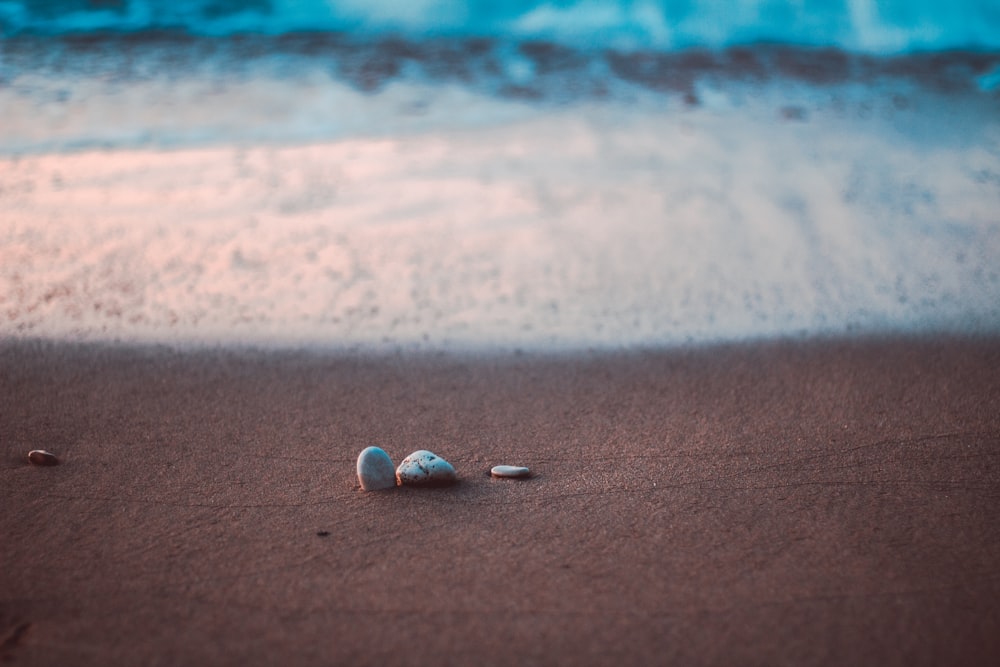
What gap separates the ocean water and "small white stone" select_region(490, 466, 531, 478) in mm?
737

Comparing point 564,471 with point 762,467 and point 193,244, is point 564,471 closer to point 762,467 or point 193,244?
point 762,467

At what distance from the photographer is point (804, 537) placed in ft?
5.32

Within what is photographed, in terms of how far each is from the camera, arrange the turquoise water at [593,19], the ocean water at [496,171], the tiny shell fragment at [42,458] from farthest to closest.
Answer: the turquoise water at [593,19]
the ocean water at [496,171]
the tiny shell fragment at [42,458]

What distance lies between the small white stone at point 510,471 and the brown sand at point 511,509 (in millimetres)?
44

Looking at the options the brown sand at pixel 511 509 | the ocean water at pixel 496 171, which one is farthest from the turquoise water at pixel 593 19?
the brown sand at pixel 511 509

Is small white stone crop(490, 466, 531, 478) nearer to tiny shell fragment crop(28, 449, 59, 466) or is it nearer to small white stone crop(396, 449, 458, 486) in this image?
small white stone crop(396, 449, 458, 486)

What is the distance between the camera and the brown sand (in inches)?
53.0

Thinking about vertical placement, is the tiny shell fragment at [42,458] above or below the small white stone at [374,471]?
above

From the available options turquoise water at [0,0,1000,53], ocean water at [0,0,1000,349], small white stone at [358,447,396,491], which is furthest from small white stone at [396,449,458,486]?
turquoise water at [0,0,1000,53]

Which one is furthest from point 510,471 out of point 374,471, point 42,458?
point 42,458

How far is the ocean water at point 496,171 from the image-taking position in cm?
275

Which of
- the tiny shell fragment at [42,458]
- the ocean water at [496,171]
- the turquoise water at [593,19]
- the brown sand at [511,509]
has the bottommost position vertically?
the brown sand at [511,509]

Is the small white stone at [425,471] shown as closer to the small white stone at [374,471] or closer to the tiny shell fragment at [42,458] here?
the small white stone at [374,471]

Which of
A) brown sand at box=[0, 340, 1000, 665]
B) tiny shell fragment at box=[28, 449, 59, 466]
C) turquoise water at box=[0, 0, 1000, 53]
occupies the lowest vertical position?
brown sand at box=[0, 340, 1000, 665]
